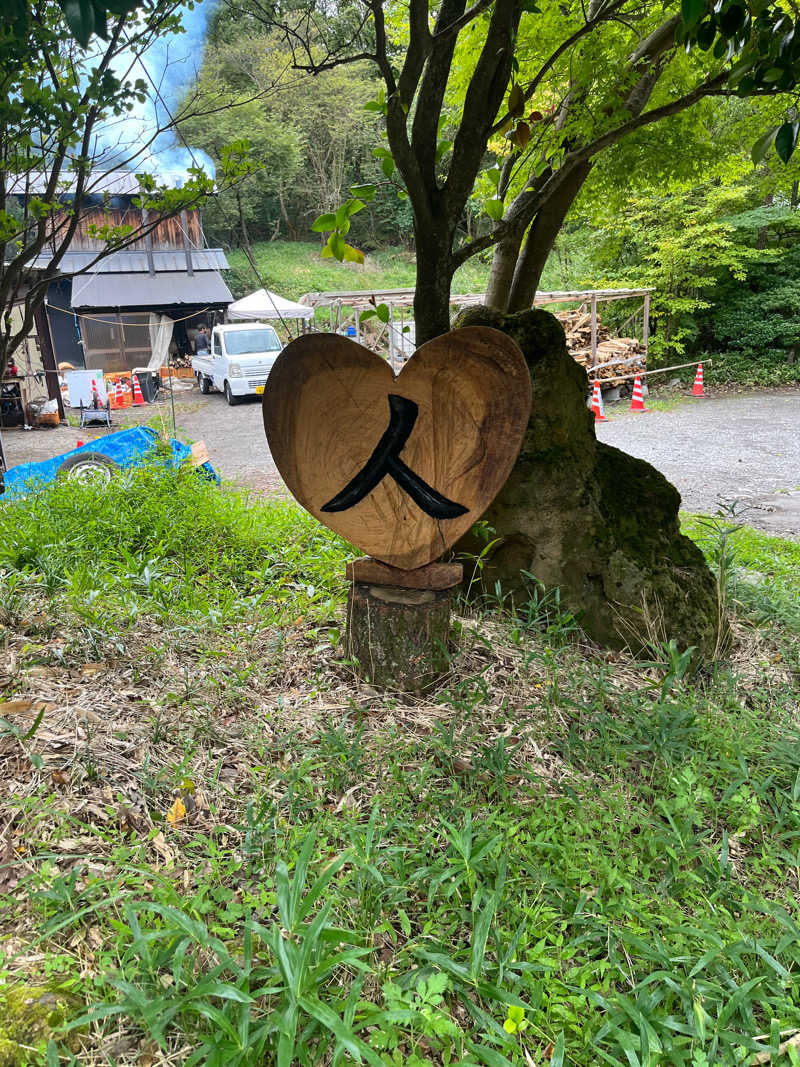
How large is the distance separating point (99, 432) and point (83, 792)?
11.9 m

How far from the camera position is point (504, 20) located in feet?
8.16

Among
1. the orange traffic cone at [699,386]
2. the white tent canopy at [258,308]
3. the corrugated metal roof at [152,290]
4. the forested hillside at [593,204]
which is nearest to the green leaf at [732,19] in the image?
the forested hillside at [593,204]

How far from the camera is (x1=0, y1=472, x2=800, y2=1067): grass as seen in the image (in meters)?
1.25

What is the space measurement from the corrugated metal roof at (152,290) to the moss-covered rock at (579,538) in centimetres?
1712

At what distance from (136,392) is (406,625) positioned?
48.0 feet

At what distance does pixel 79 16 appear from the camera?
0.83 m

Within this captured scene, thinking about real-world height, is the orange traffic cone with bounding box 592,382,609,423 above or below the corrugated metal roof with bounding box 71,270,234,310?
below

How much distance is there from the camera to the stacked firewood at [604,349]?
14.9 m

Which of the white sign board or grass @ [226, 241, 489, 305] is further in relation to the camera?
grass @ [226, 241, 489, 305]

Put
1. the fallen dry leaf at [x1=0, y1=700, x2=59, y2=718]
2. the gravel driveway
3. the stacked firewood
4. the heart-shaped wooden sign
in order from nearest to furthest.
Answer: the fallen dry leaf at [x1=0, y1=700, x2=59, y2=718]
the heart-shaped wooden sign
the gravel driveway
the stacked firewood

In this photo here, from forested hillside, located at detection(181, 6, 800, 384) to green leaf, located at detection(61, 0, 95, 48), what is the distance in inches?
53.1

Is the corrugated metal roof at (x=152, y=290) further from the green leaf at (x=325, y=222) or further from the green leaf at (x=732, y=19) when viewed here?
the green leaf at (x=732, y=19)

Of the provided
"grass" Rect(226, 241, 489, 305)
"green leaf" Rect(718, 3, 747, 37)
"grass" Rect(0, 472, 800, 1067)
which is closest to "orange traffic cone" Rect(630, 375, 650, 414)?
"grass" Rect(0, 472, 800, 1067)

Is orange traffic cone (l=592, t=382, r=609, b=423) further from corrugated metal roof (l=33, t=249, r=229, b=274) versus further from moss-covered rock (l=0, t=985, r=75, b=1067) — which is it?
moss-covered rock (l=0, t=985, r=75, b=1067)
